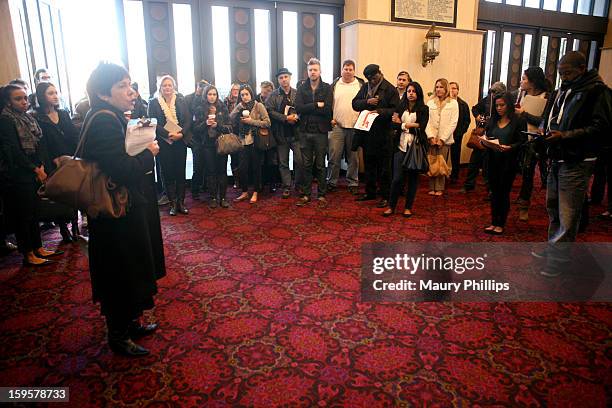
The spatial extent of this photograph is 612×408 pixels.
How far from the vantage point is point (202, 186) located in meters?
6.19

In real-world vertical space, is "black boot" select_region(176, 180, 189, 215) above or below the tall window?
below

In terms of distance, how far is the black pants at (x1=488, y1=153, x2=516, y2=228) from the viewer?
3955 millimetres

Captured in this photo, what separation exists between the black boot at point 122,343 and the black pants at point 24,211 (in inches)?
72.4

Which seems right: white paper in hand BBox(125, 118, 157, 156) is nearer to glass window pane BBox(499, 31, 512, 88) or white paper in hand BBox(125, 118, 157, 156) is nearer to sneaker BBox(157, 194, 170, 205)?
sneaker BBox(157, 194, 170, 205)

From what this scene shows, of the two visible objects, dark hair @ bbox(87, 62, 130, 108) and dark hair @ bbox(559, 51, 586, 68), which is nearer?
dark hair @ bbox(87, 62, 130, 108)

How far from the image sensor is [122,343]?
229 cm

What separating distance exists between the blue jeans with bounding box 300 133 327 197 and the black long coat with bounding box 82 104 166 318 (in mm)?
3295

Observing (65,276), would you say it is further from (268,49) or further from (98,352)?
(268,49)

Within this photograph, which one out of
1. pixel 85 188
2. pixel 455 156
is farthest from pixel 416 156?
pixel 85 188

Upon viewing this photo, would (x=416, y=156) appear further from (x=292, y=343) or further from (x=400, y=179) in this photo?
(x=292, y=343)

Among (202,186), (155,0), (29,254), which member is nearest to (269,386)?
(29,254)

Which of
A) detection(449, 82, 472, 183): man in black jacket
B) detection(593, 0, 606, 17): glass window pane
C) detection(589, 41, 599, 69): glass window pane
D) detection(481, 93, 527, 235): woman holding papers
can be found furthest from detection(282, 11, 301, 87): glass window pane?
detection(593, 0, 606, 17): glass window pane

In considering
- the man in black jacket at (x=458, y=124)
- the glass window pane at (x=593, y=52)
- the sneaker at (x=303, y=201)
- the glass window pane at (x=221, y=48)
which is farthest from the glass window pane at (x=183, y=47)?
the glass window pane at (x=593, y=52)

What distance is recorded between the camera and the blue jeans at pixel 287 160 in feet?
18.1
